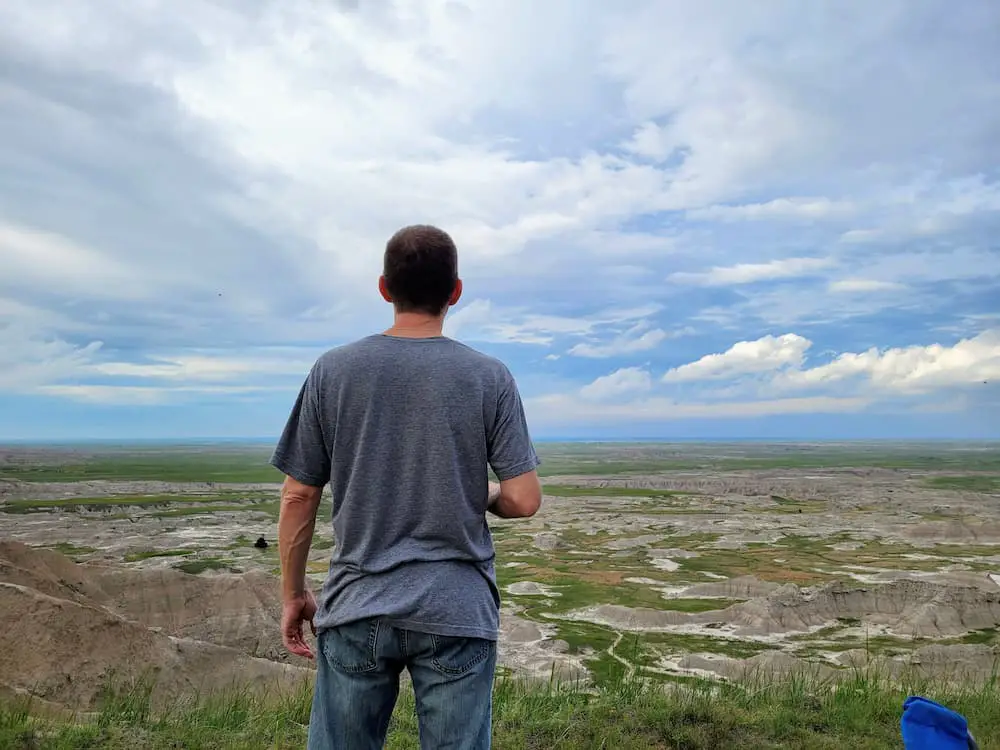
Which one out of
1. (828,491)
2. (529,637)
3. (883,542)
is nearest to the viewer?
(529,637)

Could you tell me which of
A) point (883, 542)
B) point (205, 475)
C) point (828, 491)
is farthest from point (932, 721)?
point (205, 475)

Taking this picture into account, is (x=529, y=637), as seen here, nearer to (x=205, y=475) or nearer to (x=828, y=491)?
(x=828, y=491)

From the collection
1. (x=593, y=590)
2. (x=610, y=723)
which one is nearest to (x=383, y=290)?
(x=610, y=723)

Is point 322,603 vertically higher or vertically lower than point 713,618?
higher

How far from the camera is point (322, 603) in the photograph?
8.97ft

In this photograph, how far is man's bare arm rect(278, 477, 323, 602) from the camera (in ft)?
9.18

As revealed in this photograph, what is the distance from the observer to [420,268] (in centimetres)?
271

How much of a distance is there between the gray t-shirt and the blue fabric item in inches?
104

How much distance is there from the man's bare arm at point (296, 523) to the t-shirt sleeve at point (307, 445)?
1.7 inches

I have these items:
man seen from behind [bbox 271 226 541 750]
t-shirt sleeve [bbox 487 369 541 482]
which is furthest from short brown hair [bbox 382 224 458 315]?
t-shirt sleeve [bbox 487 369 541 482]

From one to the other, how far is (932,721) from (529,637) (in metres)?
23.7

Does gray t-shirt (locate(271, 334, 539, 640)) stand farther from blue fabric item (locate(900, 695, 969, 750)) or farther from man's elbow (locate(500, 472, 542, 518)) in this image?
blue fabric item (locate(900, 695, 969, 750))

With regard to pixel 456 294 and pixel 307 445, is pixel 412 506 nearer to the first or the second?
pixel 307 445

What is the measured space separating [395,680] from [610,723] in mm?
3844
